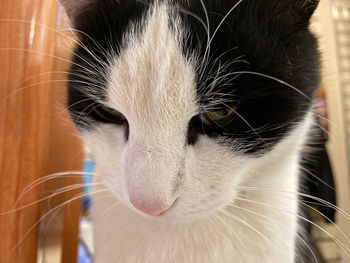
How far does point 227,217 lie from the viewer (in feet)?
1.88

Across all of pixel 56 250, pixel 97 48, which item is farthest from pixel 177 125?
pixel 56 250

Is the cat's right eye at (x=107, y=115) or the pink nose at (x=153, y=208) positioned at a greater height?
the cat's right eye at (x=107, y=115)

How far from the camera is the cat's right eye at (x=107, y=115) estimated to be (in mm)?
528

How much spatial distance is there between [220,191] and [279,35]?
23cm

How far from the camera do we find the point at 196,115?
1.50ft

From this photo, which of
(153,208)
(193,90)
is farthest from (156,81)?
(153,208)

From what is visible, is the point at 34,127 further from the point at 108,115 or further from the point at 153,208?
the point at 153,208

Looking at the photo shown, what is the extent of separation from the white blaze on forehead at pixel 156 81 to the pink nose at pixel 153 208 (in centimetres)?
9

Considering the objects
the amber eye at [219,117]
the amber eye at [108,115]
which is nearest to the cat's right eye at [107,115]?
the amber eye at [108,115]

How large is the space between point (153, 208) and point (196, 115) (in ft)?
0.41

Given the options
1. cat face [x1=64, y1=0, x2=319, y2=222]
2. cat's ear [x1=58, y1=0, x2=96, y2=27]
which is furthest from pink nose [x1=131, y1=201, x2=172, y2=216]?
cat's ear [x1=58, y1=0, x2=96, y2=27]

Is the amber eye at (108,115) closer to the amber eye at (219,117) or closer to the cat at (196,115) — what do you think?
the cat at (196,115)

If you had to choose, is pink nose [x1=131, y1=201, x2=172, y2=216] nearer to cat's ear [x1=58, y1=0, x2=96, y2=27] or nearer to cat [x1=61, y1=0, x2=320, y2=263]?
cat [x1=61, y1=0, x2=320, y2=263]

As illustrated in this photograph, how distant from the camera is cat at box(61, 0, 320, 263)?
0.45m
